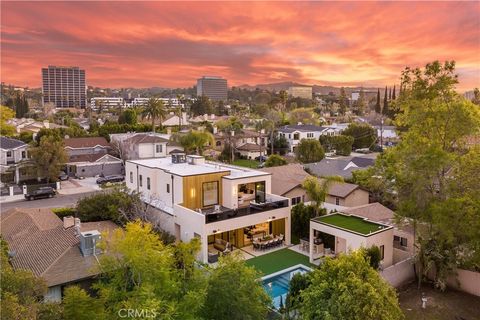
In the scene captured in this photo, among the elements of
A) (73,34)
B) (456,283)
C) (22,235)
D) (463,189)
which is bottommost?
(456,283)

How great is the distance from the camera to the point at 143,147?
54.7m

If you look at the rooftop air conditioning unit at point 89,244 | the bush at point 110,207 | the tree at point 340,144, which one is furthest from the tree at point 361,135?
the rooftop air conditioning unit at point 89,244

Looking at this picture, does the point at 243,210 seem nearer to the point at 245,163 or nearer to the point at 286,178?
the point at 286,178

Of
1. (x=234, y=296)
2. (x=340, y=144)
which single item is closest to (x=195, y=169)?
(x=234, y=296)

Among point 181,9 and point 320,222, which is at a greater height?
point 181,9

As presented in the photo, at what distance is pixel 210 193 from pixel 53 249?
1062 cm

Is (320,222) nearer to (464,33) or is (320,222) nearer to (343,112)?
(464,33)

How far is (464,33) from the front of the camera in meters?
26.6

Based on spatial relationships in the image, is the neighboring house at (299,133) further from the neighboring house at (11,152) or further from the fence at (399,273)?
the fence at (399,273)

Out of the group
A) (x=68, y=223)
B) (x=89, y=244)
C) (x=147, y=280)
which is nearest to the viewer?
(x=147, y=280)

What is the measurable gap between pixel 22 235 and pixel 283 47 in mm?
29711

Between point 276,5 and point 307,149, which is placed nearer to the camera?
point 276,5

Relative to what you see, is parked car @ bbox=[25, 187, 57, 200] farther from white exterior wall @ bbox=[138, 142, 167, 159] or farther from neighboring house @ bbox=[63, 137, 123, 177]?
white exterior wall @ bbox=[138, 142, 167, 159]

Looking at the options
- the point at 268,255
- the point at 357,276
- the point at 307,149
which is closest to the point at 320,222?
the point at 268,255
